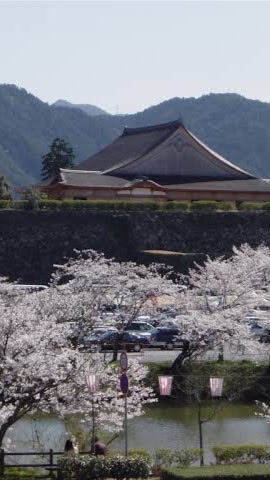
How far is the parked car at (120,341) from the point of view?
23.1 metres

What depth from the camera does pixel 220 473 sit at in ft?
46.1

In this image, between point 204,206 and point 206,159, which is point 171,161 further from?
point 204,206

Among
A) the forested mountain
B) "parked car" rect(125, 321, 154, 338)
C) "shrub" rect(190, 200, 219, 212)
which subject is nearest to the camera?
"parked car" rect(125, 321, 154, 338)

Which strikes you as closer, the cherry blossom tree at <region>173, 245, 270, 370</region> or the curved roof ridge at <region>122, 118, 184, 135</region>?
the cherry blossom tree at <region>173, 245, 270, 370</region>

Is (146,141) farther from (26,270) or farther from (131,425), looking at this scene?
(131,425)

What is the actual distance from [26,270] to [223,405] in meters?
20.6

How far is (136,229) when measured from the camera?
44.1m

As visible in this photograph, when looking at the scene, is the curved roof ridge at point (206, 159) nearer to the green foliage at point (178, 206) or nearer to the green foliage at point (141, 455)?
the green foliage at point (178, 206)

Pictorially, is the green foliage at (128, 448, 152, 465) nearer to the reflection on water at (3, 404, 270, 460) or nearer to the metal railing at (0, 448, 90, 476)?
the metal railing at (0, 448, 90, 476)

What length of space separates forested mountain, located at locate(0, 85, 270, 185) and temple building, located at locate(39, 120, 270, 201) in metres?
110

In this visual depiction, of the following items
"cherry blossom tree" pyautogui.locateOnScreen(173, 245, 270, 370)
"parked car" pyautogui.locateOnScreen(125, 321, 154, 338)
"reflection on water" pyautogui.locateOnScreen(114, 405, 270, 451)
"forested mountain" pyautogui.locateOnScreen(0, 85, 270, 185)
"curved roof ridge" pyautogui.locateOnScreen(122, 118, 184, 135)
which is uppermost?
"forested mountain" pyautogui.locateOnScreen(0, 85, 270, 185)

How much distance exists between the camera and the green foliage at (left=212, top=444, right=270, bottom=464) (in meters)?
16.3

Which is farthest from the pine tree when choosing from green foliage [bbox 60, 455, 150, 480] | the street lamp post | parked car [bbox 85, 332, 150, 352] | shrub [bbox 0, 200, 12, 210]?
green foliage [bbox 60, 455, 150, 480]

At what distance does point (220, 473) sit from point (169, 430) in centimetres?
767
